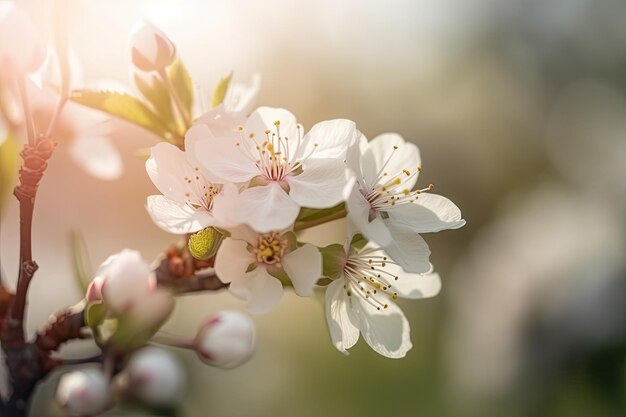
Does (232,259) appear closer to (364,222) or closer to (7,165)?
(364,222)

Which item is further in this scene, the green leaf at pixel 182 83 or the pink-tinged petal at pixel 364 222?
the green leaf at pixel 182 83

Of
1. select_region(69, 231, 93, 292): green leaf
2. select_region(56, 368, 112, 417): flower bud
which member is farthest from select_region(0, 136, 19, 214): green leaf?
select_region(56, 368, 112, 417): flower bud

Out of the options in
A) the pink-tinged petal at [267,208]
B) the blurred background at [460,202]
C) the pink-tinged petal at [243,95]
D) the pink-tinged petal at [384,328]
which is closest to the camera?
the pink-tinged petal at [267,208]

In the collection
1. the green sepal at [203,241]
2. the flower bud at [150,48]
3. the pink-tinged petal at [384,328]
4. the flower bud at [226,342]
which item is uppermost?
the flower bud at [150,48]

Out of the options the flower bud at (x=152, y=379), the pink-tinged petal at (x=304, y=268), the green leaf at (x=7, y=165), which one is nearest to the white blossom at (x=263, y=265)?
the pink-tinged petal at (x=304, y=268)

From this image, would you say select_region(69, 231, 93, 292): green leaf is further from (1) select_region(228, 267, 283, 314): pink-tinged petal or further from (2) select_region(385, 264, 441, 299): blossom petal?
(2) select_region(385, 264, 441, 299): blossom petal

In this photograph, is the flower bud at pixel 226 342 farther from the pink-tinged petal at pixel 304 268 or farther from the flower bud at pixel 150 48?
the flower bud at pixel 150 48

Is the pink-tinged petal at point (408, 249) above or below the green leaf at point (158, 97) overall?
below
